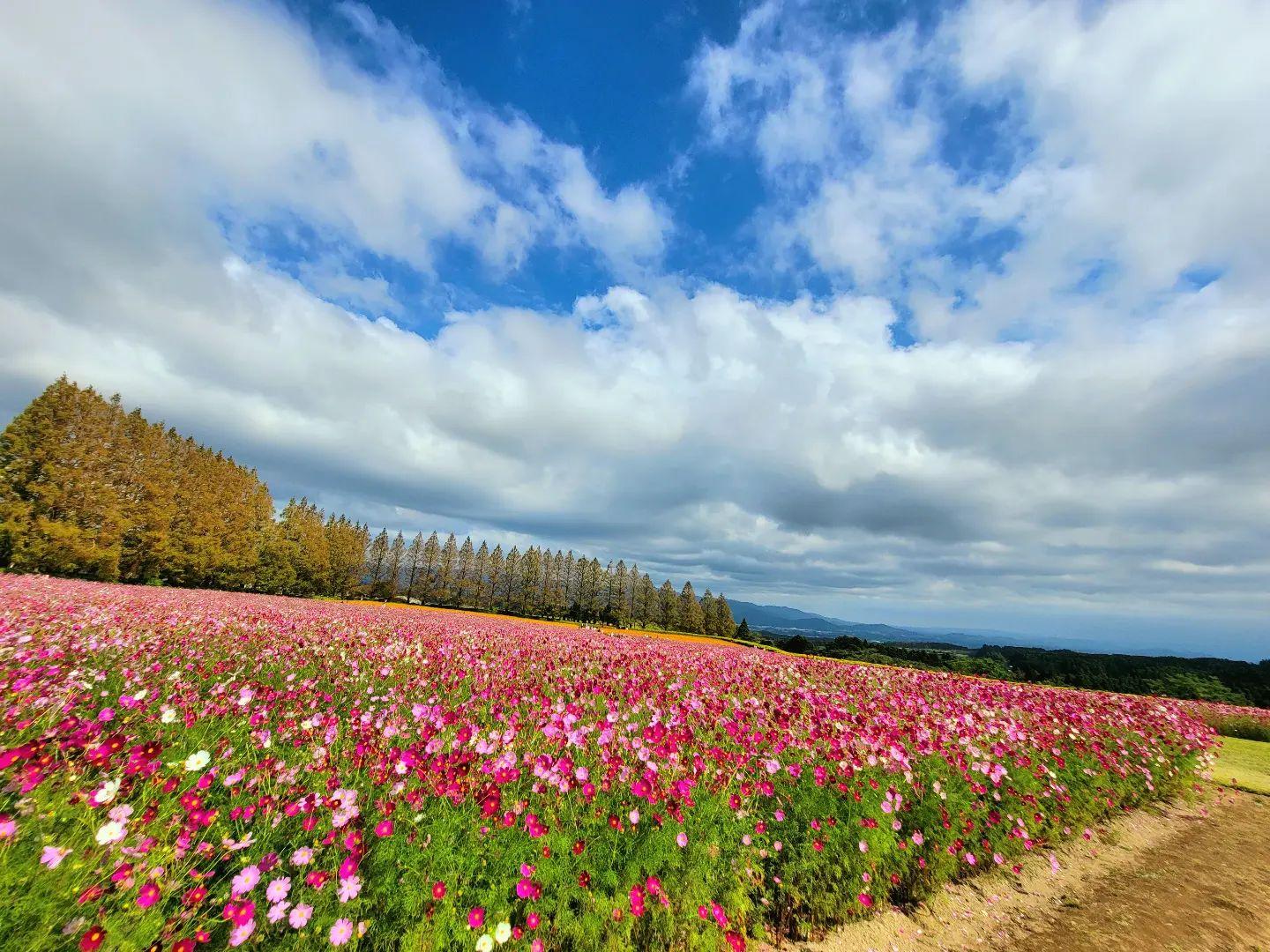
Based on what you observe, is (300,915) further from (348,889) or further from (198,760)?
(198,760)

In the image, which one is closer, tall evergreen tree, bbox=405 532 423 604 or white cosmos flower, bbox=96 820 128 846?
white cosmos flower, bbox=96 820 128 846

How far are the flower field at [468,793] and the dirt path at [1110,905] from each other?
0.27 metres

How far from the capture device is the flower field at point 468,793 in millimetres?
2643

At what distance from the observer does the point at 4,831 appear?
216 centimetres

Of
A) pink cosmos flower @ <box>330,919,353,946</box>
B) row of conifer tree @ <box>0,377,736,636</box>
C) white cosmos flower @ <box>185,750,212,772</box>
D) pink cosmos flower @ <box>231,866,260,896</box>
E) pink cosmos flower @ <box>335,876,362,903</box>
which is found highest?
row of conifer tree @ <box>0,377,736,636</box>

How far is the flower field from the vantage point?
8.67ft

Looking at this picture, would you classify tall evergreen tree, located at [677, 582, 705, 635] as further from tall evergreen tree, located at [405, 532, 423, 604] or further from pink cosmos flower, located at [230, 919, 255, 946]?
pink cosmos flower, located at [230, 919, 255, 946]

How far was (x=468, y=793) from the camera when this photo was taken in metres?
3.72

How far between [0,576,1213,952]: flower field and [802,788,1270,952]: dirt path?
0.27 meters

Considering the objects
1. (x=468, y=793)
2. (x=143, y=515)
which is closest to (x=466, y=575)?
(x=143, y=515)

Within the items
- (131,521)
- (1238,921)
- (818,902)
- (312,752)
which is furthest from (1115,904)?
(131,521)

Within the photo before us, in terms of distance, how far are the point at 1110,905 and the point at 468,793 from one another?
724cm

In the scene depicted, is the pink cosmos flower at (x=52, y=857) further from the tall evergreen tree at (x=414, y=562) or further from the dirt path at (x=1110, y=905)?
the tall evergreen tree at (x=414, y=562)

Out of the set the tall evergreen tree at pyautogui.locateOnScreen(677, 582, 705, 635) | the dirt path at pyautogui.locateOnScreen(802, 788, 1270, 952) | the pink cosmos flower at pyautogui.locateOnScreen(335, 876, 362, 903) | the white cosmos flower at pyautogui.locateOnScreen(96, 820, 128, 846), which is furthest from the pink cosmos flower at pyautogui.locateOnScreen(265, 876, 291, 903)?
the tall evergreen tree at pyautogui.locateOnScreen(677, 582, 705, 635)
